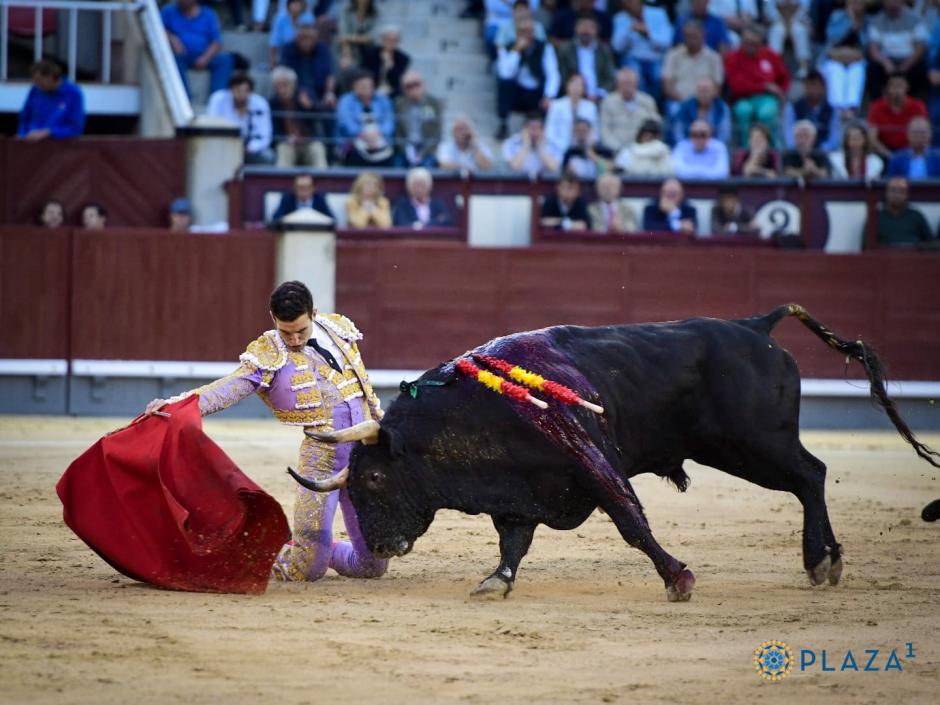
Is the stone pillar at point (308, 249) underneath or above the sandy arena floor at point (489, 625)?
above

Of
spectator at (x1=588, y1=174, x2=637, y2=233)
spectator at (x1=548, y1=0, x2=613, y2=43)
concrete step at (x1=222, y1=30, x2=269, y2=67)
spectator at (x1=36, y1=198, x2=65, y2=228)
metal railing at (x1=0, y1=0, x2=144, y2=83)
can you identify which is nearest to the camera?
spectator at (x1=36, y1=198, x2=65, y2=228)

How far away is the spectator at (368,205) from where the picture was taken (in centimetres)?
1055

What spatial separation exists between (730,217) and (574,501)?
20.6 ft

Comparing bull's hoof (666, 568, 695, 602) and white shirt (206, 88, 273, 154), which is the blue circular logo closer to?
bull's hoof (666, 568, 695, 602)

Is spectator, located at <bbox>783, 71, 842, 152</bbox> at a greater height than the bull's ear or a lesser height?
greater

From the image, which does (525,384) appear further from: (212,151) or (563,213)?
(212,151)

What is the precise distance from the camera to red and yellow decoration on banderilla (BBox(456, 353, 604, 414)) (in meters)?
4.85

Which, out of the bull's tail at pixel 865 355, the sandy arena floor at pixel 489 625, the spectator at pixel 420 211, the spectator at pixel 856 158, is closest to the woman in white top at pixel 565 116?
the spectator at pixel 420 211

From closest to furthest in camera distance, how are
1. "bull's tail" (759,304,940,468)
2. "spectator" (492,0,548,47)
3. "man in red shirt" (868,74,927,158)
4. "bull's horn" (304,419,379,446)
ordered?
"bull's horn" (304,419,379,446)
"bull's tail" (759,304,940,468)
"spectator" (492,0,548,47)
"man in red shirt" (868,74,927,158)

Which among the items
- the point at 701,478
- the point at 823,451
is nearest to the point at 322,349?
the point at 701,478

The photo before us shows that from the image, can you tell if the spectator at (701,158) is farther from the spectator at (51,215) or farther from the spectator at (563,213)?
the spectator at (51,215)

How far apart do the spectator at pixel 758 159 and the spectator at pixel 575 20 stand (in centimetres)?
135

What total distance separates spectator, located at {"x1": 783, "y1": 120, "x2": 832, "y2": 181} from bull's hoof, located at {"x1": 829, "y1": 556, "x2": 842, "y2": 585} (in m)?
6.24

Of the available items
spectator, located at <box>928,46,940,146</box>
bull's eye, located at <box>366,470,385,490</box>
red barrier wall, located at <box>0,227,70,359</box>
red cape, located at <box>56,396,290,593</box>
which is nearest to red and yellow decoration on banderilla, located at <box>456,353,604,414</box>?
bull's eye, located at <box>366,470,385,490</box>
